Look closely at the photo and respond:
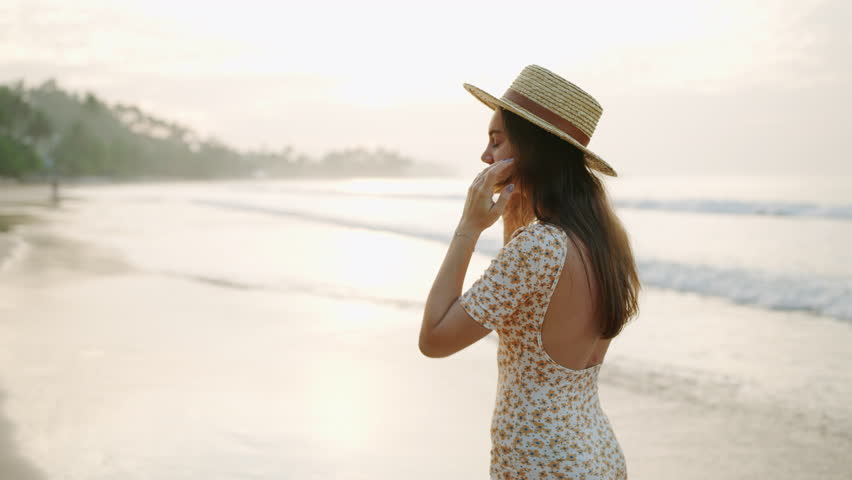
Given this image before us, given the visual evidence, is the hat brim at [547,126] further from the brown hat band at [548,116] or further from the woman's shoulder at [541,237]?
the woman's shoulder at [541,237]

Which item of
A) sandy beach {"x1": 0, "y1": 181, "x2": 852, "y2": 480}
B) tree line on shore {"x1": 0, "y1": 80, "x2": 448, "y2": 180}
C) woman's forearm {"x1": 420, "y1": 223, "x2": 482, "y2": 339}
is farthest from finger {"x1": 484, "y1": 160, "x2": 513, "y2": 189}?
tree line on shore {"x1": 0, "y1": 80, "x2": 448, "y2": 180}

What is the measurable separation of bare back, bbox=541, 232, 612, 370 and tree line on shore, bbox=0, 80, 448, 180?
264 feet

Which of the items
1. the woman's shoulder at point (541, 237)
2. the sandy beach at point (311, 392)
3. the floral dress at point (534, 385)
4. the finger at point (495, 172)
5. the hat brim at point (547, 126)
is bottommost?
the sandy beach at point (311, 392)

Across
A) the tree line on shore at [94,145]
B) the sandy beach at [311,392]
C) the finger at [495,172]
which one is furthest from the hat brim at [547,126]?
the tree line on shore at [94,145]

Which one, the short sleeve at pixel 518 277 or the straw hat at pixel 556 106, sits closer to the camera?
the short sleeve at pixel 518 277

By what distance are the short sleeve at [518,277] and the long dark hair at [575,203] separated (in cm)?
8

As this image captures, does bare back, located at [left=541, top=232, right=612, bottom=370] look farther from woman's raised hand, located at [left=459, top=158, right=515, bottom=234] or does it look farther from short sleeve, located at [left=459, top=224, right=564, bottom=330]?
woman's raised hand, located at [left=459, top=158, right=515, bottom=234]

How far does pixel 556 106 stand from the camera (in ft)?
4.86

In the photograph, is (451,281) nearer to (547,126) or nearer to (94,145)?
(547,126)

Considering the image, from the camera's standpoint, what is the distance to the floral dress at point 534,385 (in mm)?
1341

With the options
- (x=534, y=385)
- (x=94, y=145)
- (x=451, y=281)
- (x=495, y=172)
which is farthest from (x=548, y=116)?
(x=94, y=145)

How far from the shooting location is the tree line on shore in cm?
8156

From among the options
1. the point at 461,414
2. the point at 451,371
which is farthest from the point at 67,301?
the point at 461,414

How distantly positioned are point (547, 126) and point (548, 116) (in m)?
0.08
